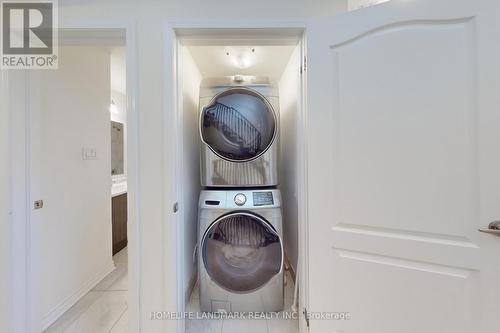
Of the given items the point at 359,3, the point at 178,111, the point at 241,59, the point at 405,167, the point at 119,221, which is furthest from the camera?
the point at 119,221

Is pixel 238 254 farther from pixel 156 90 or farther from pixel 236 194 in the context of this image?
pixel 156 90

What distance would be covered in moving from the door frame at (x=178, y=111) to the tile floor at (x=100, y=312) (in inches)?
27.0

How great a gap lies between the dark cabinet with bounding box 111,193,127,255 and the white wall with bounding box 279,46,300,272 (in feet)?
6.75

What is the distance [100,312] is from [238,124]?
1876 millimetres

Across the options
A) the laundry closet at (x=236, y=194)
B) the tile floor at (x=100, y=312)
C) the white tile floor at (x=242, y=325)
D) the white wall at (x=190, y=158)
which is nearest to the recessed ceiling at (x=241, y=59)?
the laundry closet at (x=236, y=194)

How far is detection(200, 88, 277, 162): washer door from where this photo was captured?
1.81 meters

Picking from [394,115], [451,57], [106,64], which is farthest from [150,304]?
[106,64]

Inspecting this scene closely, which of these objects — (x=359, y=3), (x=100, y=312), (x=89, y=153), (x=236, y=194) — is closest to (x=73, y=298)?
(x=100, y=312)

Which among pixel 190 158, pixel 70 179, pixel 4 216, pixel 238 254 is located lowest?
pixel 238 254

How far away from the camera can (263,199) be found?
1723 millimetres

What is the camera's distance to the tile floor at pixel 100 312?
5.43 ft

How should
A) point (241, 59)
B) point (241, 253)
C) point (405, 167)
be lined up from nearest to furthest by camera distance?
point (405, 167)
point (241, 253)
point (241, 59)

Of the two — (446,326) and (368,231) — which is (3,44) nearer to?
(368,231)

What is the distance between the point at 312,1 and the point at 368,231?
1.32 m
